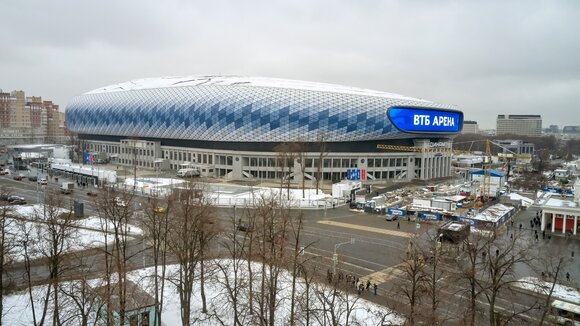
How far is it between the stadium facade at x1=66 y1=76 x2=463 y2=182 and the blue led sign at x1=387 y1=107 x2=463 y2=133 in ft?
0.61

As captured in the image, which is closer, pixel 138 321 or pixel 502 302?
pixel 138 321

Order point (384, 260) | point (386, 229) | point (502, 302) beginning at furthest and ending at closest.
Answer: point (386, 229)
point (384, 260)
point (502, 302)

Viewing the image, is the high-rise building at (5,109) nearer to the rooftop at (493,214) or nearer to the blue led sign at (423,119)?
the blue led sign at (423,119)

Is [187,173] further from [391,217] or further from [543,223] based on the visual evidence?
[543,223]

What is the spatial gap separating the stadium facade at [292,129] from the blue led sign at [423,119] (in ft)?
0.61

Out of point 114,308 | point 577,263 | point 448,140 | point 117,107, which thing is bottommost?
point 577,263

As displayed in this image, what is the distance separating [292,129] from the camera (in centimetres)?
7506

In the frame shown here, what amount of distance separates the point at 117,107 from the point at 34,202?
50020 mm

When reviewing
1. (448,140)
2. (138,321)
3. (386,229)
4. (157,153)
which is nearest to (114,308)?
(138,321)

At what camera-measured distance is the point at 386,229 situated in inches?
1649

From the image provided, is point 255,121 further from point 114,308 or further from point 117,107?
point 114,308

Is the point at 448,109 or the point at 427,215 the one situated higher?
the point at 448,109

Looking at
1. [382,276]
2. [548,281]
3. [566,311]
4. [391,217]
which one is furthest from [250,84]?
[566,311]

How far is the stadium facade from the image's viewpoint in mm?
75125
